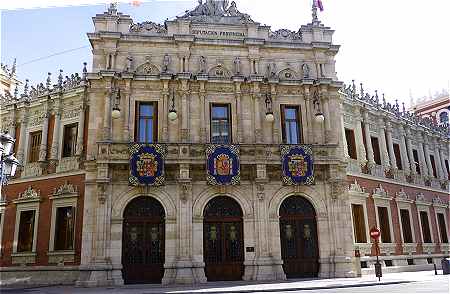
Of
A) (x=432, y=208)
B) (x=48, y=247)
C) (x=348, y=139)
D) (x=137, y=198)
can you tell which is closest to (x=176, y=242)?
(x=137, y=198)

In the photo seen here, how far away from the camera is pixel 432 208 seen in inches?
1235

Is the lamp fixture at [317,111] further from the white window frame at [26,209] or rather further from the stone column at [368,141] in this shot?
the white window frame at [26,209]

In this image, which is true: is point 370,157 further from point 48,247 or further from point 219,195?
point 48,247

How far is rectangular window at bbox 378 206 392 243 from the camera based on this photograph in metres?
26.6

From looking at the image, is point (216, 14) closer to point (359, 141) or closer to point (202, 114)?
point (202, 114)

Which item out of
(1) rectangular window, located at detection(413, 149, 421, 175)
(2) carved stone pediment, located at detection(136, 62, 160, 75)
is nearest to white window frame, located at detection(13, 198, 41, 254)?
(2) carved stone pediment, located at detection(136, 62, 160, 75)

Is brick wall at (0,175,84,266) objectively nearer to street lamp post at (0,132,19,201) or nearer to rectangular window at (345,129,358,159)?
street lamp post at (0,132,19,201)

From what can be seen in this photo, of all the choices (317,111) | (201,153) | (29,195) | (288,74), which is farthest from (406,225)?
(29,195)

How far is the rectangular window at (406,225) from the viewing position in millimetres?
28234

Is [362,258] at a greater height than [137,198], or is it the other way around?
[137,198]

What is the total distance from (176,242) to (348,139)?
42.8 feet

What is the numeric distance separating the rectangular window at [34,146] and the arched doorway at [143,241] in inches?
317

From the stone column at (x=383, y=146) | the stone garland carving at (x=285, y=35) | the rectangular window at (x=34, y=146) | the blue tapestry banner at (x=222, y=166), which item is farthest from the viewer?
the stone column at (x=383, y=146)

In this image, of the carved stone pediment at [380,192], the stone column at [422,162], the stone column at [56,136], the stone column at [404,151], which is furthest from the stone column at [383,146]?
the stone column at [56,136]
